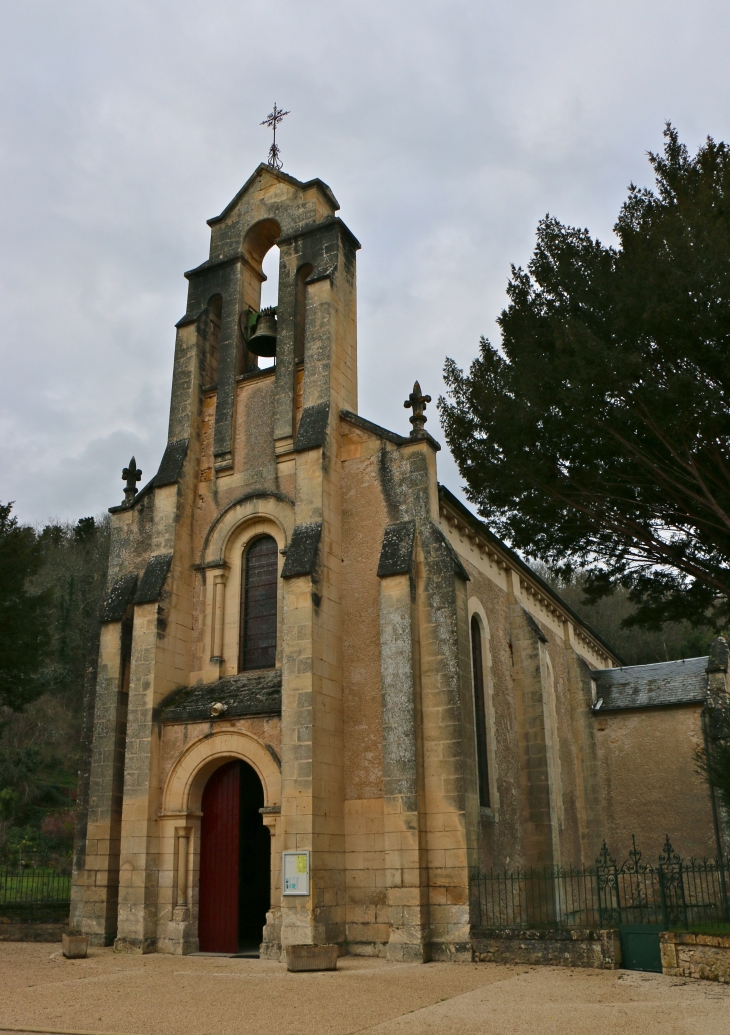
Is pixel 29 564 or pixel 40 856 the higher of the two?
pixel 29 564

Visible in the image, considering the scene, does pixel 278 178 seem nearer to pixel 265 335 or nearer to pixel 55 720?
pixel 265 335

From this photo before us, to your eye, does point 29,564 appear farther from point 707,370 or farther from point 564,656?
point 707,370

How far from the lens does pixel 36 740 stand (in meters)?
39.8

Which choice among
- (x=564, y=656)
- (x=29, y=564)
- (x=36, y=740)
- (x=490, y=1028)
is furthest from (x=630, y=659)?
(x=490, y=1028)

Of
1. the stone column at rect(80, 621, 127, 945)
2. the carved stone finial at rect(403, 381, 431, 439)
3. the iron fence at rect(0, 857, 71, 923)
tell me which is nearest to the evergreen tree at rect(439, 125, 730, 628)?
the carved stone finial at rect(403, 381, 431, 439)

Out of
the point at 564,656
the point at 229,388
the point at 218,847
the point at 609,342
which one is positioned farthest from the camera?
the point at 564,656

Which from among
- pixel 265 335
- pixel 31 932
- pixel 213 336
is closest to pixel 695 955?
pixel 31 932

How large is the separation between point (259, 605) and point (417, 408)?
15.8ft

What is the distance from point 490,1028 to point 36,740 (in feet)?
119

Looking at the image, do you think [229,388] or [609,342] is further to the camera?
[229,388]

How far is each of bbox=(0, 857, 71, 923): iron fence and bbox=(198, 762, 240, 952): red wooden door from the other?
10.2ft

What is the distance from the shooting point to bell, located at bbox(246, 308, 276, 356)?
58.2 feet

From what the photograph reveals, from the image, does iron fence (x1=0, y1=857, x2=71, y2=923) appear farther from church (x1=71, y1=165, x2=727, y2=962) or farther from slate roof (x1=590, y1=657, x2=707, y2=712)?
slate roof (x1=590, y1=657, x2=707, y2=712)

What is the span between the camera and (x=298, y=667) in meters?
13.8
